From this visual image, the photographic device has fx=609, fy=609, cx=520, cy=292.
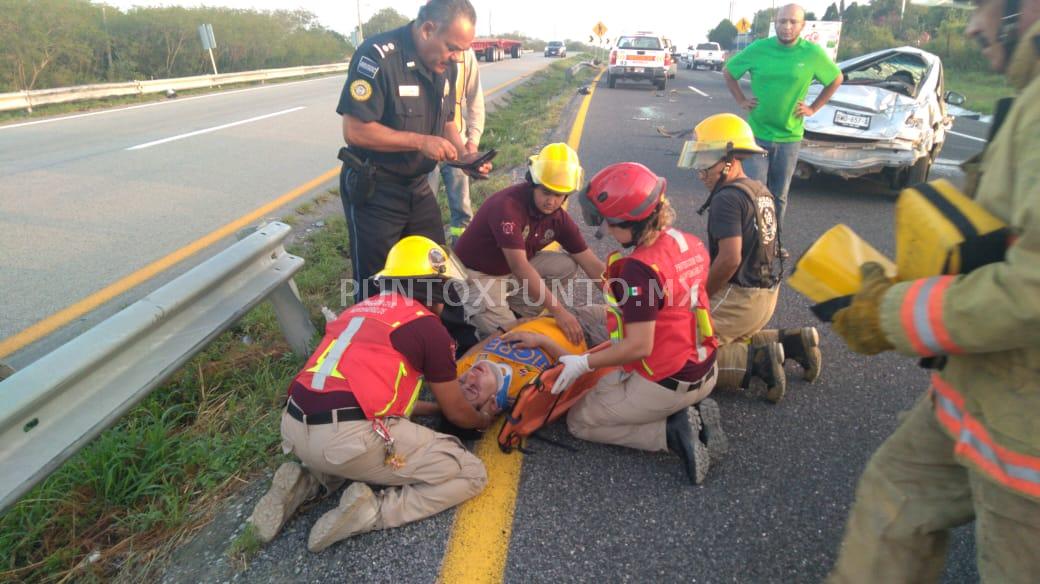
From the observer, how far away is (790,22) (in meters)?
5.08

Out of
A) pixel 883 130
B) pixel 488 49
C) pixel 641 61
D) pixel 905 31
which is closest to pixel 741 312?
pixel 883 130

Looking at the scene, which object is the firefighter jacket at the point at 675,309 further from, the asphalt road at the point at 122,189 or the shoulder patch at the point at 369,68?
the asphalt road at the point at 122,189

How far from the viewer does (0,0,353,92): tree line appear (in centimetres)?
1967

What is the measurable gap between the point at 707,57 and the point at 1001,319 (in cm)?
4529

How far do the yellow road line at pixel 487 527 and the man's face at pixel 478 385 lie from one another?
0.26 metres

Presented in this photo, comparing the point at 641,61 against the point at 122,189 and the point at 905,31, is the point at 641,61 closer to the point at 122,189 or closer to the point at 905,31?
the point at 122,189

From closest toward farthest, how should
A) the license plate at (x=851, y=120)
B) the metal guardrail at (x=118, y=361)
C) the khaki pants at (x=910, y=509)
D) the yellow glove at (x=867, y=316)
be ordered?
the yellow glove at (x=867, y=316), the khaki pants at (x=910, y=509), the metal guardrail at (x=118, y=361), the license plate at (x=851, y=120)

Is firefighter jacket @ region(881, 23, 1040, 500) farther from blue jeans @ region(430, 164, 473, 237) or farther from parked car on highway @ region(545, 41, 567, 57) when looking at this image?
parked car on highway @ region(545, 41, 567, 57)

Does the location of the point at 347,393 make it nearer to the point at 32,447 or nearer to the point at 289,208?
the point at 32,447

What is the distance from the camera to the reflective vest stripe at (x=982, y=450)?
1.28 meters

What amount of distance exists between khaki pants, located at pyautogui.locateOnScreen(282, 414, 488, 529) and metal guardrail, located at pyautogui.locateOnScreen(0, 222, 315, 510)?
0.59m

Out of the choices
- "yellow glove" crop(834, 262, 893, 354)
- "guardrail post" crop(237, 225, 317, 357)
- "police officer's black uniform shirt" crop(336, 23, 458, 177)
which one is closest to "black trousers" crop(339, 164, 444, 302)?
"police officer's black uniform shirt" crop(336, 23, 458, 177)

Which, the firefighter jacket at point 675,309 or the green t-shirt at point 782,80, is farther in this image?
the green t-shirt at point 782,80

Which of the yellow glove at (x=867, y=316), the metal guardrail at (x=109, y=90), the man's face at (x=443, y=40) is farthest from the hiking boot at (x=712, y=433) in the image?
the metal guardrail at (x=109, y=90)
